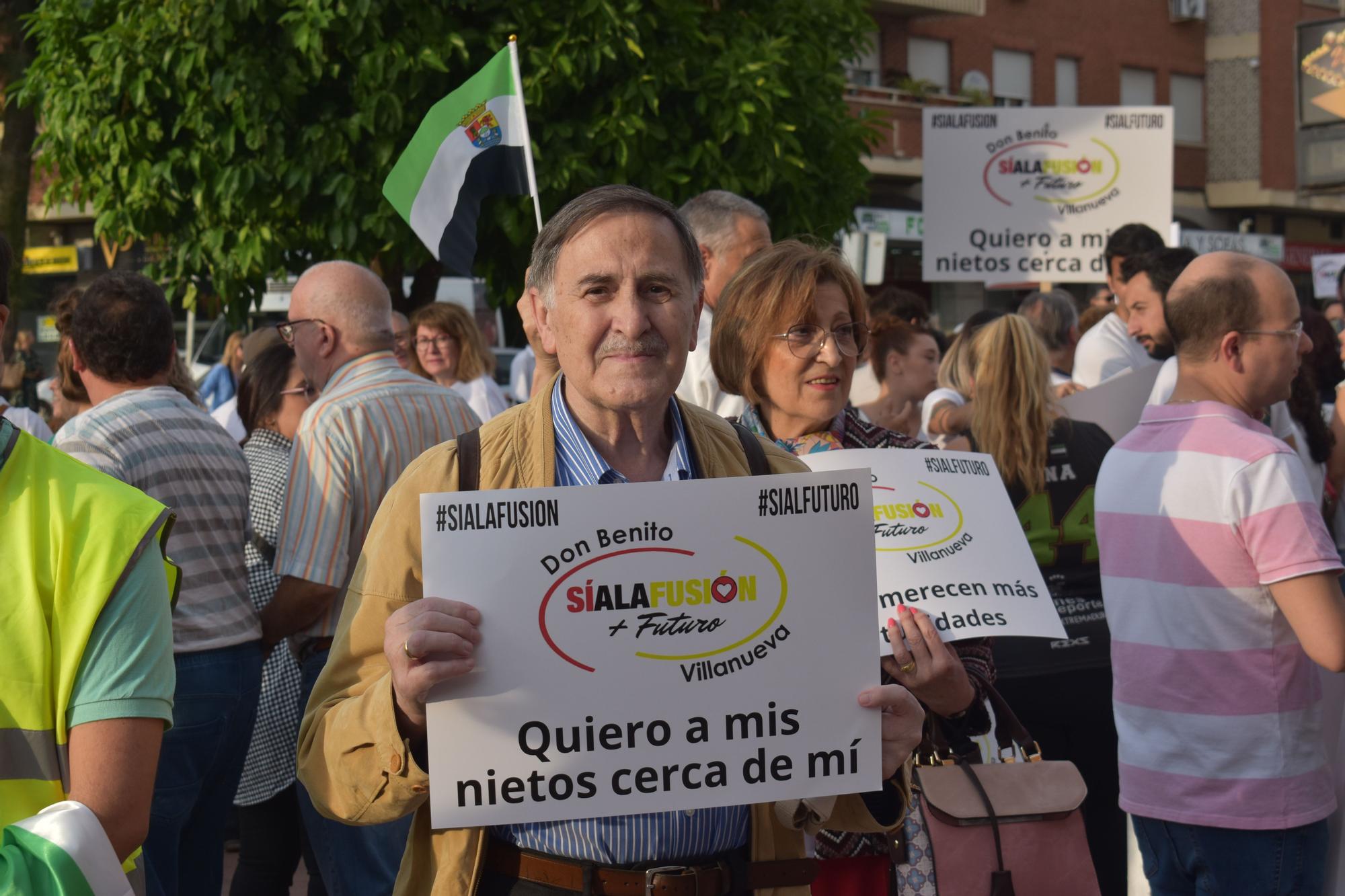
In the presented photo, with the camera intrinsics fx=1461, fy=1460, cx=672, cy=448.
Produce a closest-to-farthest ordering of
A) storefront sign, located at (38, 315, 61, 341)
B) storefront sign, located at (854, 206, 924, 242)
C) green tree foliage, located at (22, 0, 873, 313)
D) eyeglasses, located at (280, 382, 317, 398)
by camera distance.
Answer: eyeglasses, located at (280, 382, 317, 398)
green tree foliage, located at (22, 0, 873, 313)
storefront sign, located at (38, 315, 61, 341)
storefront sign, located at (854, 206, 924, 242)

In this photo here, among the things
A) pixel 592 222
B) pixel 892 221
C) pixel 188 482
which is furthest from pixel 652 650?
pixel 892 221

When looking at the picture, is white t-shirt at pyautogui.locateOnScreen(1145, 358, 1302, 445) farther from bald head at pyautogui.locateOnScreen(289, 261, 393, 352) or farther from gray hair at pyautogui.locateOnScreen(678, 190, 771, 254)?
bald head at pyautogui.locateOnScreen(289, 261, 393, 352)

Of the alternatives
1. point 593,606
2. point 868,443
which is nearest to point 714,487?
point 593,606

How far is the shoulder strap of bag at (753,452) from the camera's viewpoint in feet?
8.30

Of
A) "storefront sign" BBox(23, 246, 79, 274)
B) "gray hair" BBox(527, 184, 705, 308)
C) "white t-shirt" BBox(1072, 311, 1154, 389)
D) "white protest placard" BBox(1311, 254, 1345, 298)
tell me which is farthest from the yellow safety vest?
"storefront sign" BBox(23, 246, 79, 274)

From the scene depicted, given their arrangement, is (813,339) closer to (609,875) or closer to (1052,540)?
(609,875)

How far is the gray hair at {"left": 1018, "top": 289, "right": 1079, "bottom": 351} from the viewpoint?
741cm

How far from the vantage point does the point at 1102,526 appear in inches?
146

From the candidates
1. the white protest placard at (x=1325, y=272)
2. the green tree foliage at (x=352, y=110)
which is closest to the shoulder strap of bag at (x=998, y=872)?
the green tree foliage at (x=352, y=110)

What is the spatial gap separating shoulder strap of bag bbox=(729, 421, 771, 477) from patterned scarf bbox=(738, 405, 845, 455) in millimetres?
647

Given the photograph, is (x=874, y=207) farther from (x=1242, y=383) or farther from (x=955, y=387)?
(x=1242, y=383)

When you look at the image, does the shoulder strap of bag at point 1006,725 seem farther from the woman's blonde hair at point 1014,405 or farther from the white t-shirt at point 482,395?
the white t-shirt at point 482,395

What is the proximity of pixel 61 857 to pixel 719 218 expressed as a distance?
3429 mm

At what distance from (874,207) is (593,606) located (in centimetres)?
2517
